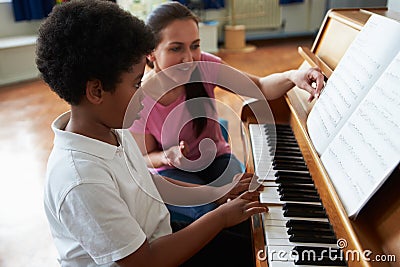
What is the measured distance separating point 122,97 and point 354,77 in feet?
1.86

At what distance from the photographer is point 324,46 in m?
1.49

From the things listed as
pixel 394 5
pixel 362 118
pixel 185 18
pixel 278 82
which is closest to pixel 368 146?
pixel 362 118

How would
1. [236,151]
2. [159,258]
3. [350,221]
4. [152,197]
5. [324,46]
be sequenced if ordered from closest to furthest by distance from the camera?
[350,221] → [159,258] → [152,197] → [324,46] → [236,151]

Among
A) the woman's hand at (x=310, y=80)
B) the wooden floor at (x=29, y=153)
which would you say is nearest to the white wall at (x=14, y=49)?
the wooden floor at (x=29, y=153)

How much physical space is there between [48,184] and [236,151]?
1977mm

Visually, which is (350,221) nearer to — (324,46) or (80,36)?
(80,36)

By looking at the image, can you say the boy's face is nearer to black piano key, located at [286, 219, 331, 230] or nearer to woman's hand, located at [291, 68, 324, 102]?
black piano key, located at [286, 219, 331, 230]

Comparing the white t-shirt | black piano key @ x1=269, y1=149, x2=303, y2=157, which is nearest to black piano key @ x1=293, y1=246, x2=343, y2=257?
the white t-shirt

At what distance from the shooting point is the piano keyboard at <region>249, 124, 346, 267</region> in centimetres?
84

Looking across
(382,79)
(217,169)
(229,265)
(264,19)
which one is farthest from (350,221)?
(264,19)

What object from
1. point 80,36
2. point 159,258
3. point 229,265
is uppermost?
point 80,36

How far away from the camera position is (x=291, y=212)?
986 mm

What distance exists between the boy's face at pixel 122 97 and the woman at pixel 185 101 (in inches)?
18.6

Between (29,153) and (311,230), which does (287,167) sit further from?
(29,153)
